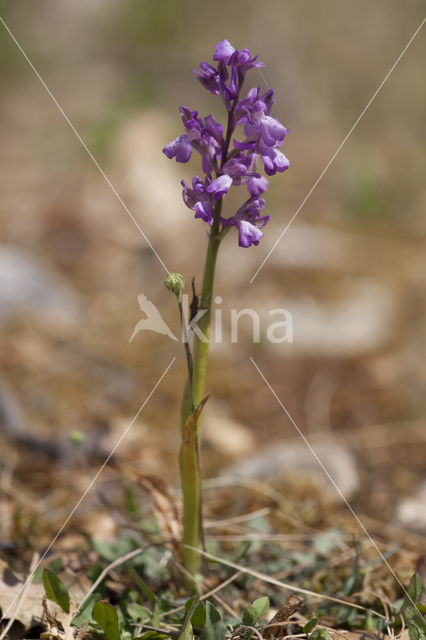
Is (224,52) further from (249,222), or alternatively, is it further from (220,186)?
(249,222)

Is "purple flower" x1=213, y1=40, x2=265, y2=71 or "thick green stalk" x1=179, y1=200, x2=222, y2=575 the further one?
"thick green stalk" x1=179, y1=200, x2=222, y2=575

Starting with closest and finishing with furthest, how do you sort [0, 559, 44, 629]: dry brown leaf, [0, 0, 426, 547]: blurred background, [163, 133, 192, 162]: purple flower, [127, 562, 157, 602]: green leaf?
[163, 133, 192, 162]: purple flower, [0, 559, 44, 629]: dry brown leaf, [127, 562, 157, 602]: green leaf, [0, 0, 426, 547]: blurred background

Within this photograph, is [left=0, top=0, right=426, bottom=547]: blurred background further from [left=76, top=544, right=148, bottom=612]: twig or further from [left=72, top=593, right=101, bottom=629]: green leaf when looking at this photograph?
[left=72, top=593, right=101, bottom=629]: green leaf

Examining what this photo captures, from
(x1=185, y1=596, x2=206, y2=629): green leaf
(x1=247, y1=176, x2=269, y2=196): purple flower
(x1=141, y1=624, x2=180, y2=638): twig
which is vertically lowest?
(x1=141, y1=624, x2=180, y2=638): twig

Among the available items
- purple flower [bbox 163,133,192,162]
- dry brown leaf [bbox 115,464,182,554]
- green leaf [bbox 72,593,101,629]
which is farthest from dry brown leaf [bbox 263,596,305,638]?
purple flower [bbox 163,133,192,162]

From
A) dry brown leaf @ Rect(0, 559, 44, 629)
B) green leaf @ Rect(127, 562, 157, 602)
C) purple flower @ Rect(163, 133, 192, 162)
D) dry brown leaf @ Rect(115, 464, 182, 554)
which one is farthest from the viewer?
dry brown leaf @ Rect(115, 464, 182, 554)

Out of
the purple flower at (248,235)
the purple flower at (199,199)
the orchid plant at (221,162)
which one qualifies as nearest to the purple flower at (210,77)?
the orchid plant at (221,162)

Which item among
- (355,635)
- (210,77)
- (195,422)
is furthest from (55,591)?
(210,77)
